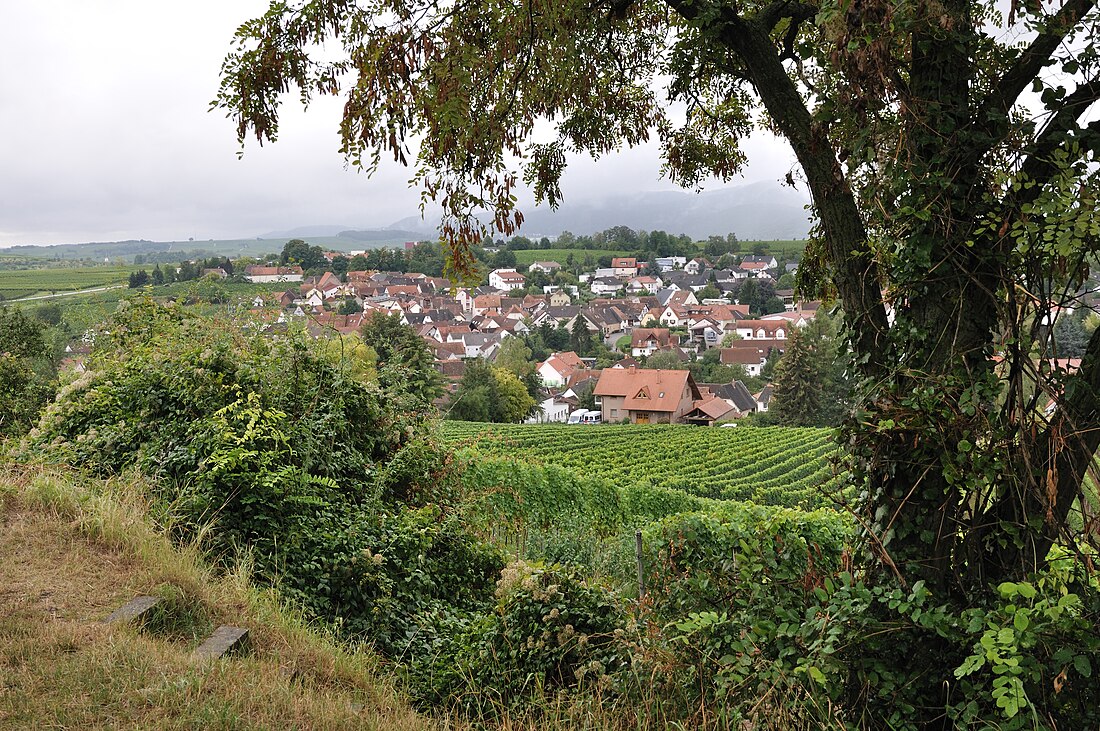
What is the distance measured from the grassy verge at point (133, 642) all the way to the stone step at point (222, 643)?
0.07m

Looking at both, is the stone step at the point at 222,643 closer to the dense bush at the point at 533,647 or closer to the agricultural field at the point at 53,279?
the dense bush at the point at 533,647

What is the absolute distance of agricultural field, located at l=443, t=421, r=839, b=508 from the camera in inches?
942

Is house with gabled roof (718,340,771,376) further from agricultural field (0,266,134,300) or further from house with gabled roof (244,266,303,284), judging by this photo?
agricultural field (0,266,134,300)

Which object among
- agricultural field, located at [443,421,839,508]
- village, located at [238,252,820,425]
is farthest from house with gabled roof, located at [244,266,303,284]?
village, located at [238,252,820,425]

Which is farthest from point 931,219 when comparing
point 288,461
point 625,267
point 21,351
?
point 625,267

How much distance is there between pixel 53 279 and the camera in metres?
65.8

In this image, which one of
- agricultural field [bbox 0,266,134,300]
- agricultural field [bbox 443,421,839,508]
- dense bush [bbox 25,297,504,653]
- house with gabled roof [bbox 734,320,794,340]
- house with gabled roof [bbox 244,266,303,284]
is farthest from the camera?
Result: house with gabled roof [bbox 734,320,794,340]

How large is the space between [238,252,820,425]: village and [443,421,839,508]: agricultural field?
1331 cm

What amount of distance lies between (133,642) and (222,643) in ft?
1.42

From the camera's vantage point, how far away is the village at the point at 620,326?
193ft

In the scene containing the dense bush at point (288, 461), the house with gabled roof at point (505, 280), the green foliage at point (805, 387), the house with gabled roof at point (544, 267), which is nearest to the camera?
the dense bush at point (288, 461)

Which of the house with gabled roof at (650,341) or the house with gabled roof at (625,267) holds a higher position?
the house with gabled roof at (625,267)

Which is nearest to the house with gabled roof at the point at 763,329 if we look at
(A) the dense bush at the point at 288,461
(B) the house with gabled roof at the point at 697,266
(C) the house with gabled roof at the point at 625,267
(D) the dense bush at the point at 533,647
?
(C) the house with gabled roof at the point at 625,267

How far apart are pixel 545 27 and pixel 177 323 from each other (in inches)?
241
